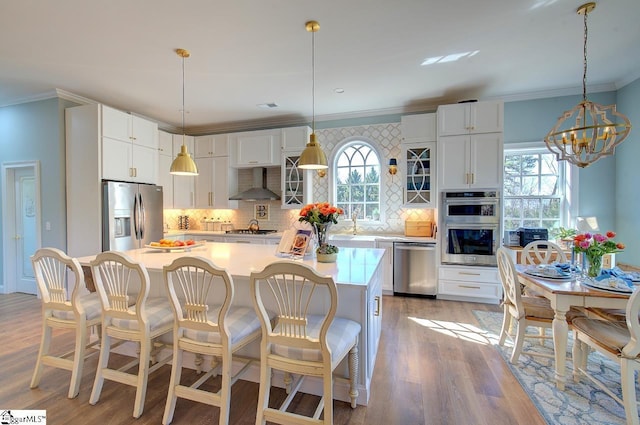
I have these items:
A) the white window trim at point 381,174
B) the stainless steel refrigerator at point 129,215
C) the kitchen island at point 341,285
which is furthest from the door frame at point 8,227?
the white window trim at point 381,174

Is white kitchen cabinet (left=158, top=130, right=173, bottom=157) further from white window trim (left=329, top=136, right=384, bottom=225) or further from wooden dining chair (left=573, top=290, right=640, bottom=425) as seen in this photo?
wooden dining chair (left=573, top=290, right=640, bottom=425)

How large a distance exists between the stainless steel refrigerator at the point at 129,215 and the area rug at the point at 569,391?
475cm

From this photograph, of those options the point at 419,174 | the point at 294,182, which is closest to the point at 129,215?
the point at 294,182

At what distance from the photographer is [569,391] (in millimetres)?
2111

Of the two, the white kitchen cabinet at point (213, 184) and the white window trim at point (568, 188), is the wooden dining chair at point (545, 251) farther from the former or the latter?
the white kitchen cabinet at point (213, 184)

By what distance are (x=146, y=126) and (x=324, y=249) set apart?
394cm

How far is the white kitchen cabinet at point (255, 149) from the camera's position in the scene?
5.15 metres

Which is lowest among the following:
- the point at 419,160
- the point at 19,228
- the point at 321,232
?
the point at 19,228

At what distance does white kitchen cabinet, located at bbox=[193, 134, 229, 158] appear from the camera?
5422 mm

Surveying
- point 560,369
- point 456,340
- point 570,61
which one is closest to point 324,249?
point 456,340

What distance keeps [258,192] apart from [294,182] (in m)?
0.71

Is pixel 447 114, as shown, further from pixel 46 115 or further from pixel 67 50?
pixel 46 115

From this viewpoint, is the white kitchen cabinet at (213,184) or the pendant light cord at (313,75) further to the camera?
the white kitchen cabinet at (213,184)

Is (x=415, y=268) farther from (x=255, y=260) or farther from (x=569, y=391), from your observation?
(x=255, y=260)
